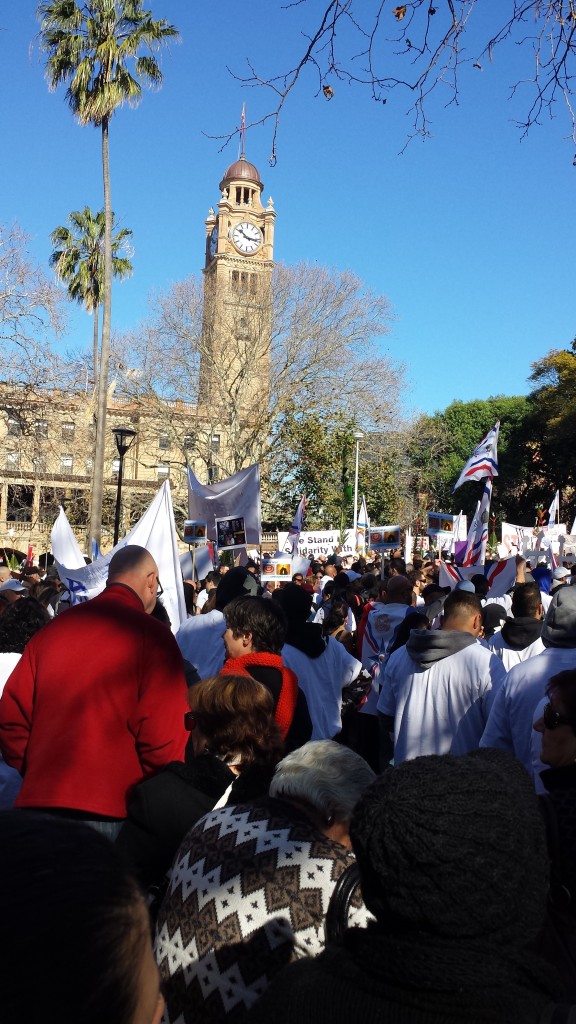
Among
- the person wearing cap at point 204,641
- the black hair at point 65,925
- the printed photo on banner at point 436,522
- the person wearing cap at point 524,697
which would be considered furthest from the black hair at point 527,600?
the printed photo on banner at point 436,522

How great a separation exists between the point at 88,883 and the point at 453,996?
629mm

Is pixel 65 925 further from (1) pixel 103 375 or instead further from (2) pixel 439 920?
(1) pixel 103 375

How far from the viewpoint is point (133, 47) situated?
67.6 feet

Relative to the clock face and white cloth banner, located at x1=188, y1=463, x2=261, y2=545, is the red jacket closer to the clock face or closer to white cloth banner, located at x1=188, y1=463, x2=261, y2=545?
white cloth banner, located at x1=188, y1=463, x2=261, y2=545

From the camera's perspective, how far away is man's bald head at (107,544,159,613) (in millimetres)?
3885

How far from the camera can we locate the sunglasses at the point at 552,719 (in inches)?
117

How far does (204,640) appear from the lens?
6.58 meters

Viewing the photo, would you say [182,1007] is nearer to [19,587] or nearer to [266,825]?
[266,825]

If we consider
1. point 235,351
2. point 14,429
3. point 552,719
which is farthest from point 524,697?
point 235,351

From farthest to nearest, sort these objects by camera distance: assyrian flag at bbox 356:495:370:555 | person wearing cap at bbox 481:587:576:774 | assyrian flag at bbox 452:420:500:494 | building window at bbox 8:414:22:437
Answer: assyrian flag at bbox 356:495:370:555, building window at bbox 8:414:22:437, assyrian flag at bbox 452:420:500:494, person wearing cap at bbox 481:587:576:774

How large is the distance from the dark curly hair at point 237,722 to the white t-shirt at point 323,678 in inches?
95.6

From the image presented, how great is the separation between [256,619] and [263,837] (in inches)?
101

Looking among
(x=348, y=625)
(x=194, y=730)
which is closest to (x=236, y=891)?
(x=194, y=730)

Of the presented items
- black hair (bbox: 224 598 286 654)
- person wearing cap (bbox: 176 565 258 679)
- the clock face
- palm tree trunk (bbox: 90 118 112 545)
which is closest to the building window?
palm tree trunk (bbox: 90 118 112 545)
